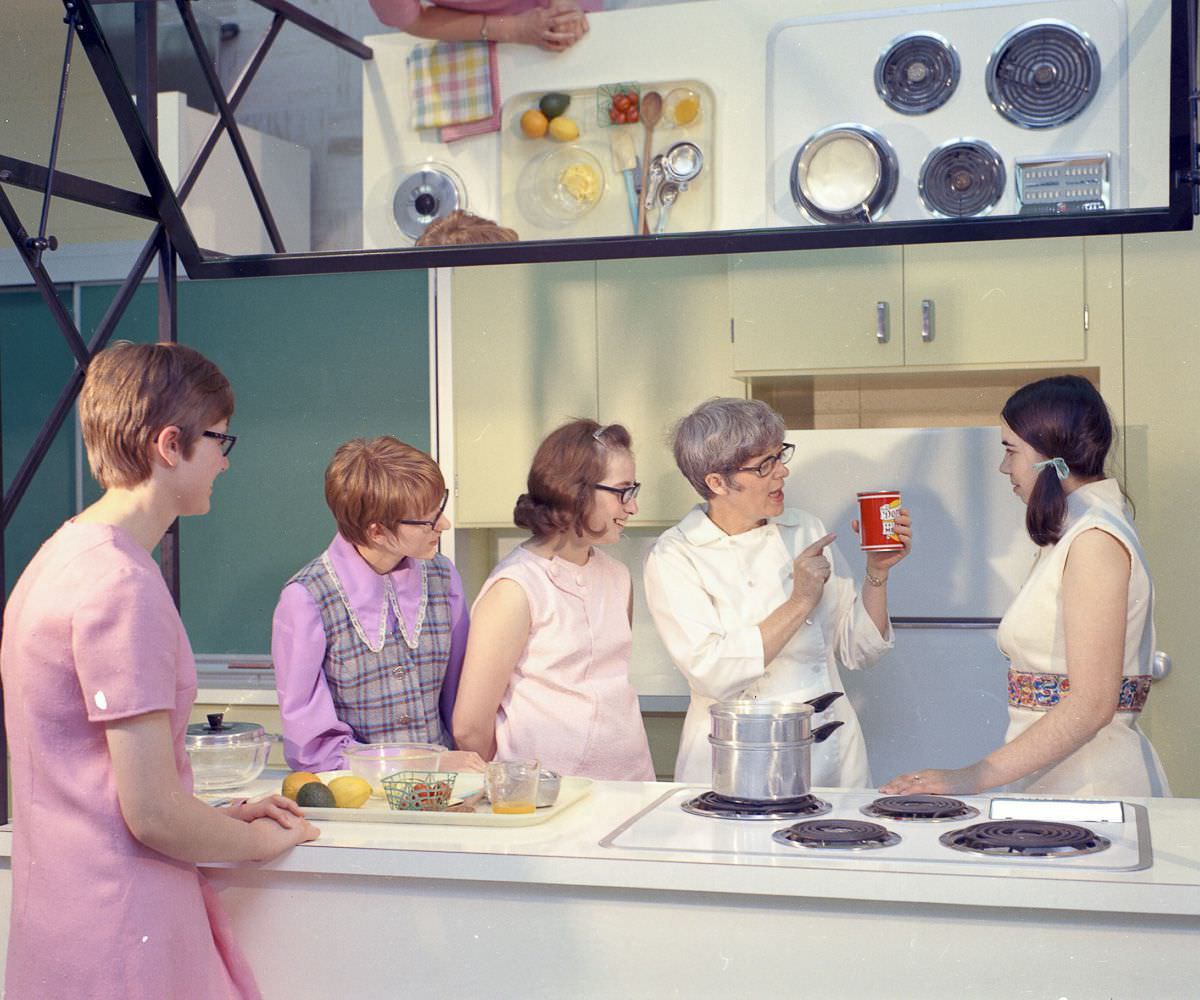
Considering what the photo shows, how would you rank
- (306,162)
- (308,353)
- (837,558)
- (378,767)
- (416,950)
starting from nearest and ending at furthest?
(416,950) → (378,767) → (837,558) → (308,353) → (306,162)

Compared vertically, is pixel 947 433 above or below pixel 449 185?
below

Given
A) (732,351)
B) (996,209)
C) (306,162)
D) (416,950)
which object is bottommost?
(416,950)

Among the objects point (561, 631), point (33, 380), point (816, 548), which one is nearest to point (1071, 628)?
point (816, 548)

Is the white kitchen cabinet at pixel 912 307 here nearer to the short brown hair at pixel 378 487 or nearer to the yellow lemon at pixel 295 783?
the short brown hair at pixel 378 487

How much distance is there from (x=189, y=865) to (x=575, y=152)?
229 cm

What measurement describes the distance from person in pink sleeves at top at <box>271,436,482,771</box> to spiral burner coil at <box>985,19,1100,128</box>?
6.60 ft

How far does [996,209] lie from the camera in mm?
3598

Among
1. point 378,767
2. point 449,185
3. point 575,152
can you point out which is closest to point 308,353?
point 449,185

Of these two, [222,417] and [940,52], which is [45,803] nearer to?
[222,417]

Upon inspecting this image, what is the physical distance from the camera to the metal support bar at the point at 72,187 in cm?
220

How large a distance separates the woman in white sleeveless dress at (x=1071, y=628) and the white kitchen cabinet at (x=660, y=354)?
150 cm

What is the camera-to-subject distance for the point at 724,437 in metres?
2.64

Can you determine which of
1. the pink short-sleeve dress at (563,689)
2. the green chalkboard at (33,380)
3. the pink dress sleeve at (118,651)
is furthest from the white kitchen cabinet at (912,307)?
the pink dress sleeve at (118,651)

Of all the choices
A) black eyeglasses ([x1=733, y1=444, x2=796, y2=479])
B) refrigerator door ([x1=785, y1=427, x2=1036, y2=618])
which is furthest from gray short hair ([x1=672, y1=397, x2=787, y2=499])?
refrigerator door ([x1=785, y1=427, x2=1036, y2=618])
